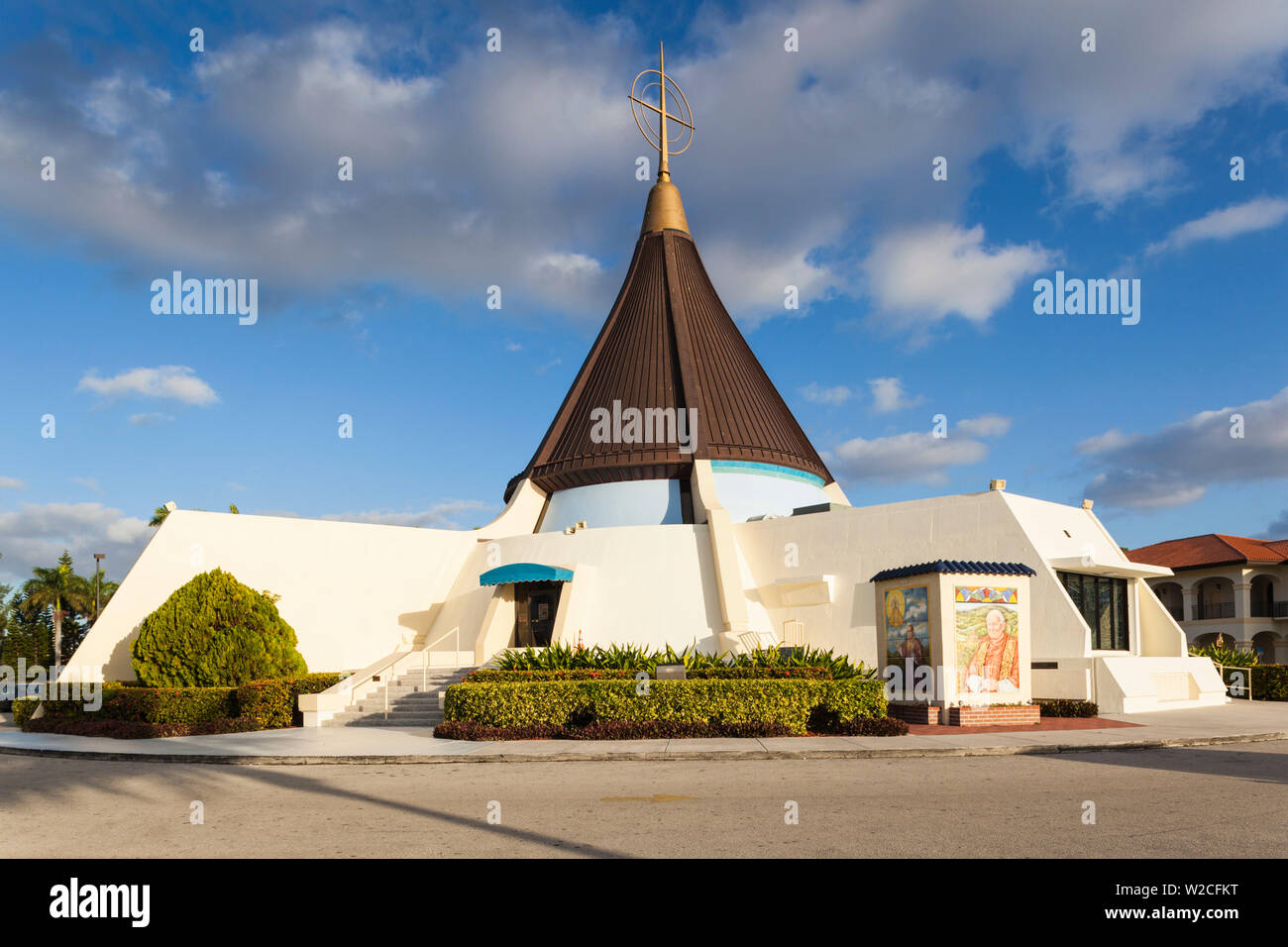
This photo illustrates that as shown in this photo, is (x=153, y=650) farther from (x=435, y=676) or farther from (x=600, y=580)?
(x=600, y=580)

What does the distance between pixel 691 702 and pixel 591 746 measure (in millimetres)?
2249

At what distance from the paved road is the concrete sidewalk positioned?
1.80 feet

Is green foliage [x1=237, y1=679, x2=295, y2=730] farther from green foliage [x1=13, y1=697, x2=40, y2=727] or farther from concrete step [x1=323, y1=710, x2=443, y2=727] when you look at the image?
green foliage [x1=13, y1=697, x2=40, y2=727]

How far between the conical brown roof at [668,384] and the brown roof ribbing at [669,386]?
47 mm

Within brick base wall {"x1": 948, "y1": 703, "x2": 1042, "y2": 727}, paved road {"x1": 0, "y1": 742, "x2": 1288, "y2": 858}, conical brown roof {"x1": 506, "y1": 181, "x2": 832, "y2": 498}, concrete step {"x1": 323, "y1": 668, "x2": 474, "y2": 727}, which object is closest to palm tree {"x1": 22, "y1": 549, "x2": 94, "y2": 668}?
conical brown roof {"x1": 506, "y1": 181, "x2": 832, "y2": 498}

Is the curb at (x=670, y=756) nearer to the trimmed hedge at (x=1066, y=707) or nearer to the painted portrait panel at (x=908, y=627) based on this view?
the painted portrait panel at (x=908, y=627)

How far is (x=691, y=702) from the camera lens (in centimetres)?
1647

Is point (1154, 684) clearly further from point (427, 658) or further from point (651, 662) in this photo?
point (427, 658)

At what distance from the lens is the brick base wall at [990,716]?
57.1ft

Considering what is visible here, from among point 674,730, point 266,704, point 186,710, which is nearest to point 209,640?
point 186,710

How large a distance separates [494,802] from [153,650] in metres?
14.3

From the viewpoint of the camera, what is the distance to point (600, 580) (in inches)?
1024

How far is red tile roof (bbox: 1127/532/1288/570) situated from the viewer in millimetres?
42562
